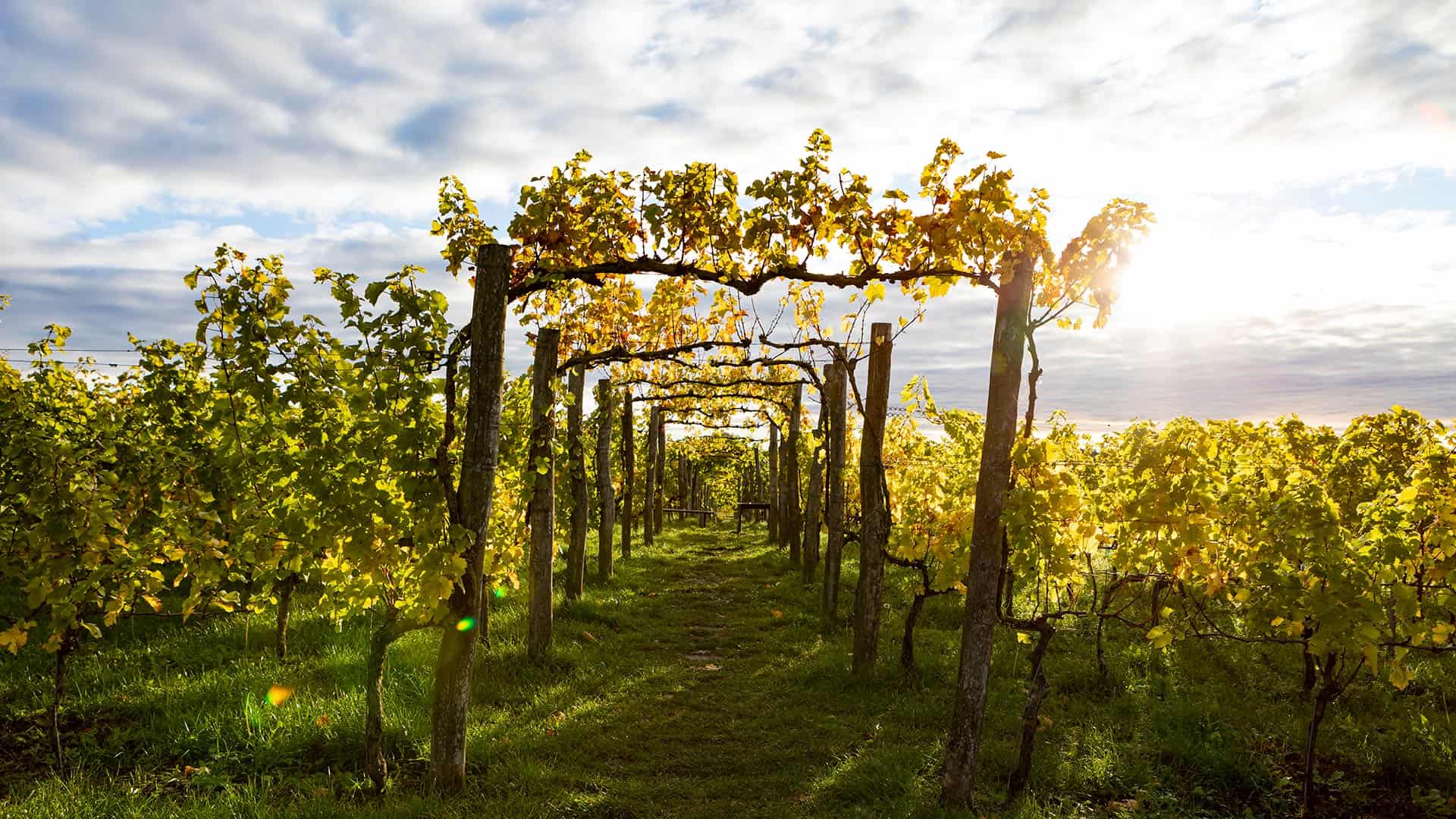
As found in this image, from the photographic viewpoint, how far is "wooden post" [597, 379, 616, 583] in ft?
41.7

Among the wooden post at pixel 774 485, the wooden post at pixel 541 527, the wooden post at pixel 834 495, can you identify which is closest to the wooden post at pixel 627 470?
the wooden post at pixel 774 485

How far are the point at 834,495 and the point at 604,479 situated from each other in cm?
569

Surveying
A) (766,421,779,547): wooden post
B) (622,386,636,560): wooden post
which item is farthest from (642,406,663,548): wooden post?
(766,421,779,547): wooden post

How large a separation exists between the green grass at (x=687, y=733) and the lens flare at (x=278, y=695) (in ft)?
0.26

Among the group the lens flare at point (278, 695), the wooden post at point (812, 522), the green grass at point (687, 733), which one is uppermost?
the wooden post at point (812, 522)

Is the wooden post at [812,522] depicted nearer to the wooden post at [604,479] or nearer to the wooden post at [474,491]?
the wooden post at [604,479]

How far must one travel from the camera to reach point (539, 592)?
790 cm

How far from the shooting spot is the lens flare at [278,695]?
5.96 metres

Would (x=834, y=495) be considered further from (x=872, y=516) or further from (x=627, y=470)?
(x=627, y=470)

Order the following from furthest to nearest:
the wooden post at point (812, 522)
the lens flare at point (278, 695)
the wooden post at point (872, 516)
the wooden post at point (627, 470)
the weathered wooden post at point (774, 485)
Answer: the weathered wooden post at point (774, 485)
the wooden post at point (627, 470)
the wooden post at point (812, 522)
the wooden post at point (872, 516)
the lens flare at point (278, 695)

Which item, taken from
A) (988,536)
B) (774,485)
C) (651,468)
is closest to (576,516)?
(988,536)

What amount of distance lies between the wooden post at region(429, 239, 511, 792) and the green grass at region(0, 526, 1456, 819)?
0.32 metres

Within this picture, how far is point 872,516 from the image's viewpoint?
7.41 meters

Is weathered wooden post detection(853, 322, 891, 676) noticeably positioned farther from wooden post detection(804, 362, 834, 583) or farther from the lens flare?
the lens flare
